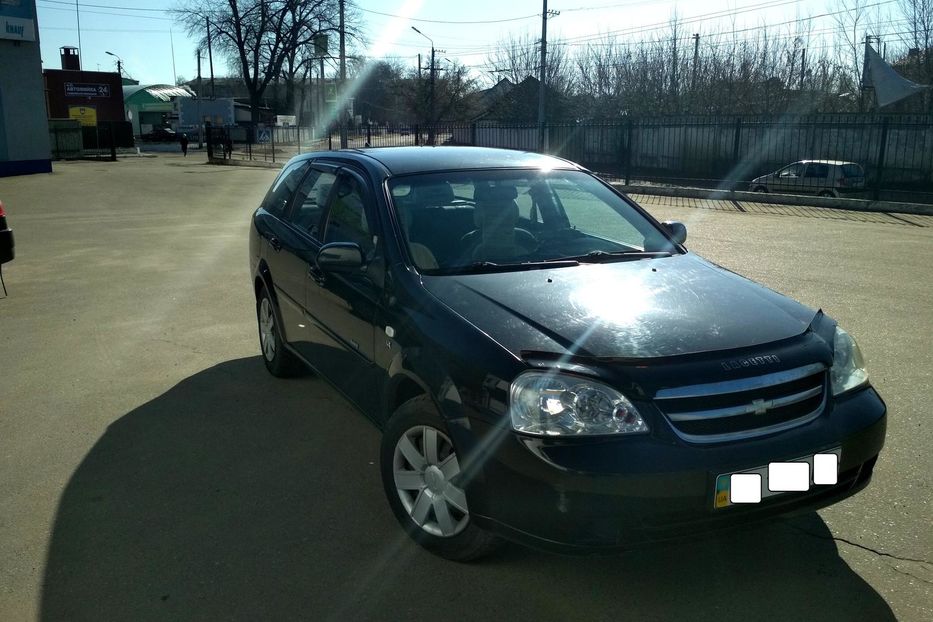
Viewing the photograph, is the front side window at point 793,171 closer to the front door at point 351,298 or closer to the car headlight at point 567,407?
the front door at point 351,298

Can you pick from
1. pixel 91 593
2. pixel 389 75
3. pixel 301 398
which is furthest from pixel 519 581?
pixel 389 75

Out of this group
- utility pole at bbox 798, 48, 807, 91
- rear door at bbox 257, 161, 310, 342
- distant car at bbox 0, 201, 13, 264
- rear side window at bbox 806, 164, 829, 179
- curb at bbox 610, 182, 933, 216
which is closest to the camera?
rear door at bbox 257, 161, 310, 342

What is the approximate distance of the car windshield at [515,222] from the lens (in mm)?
3831

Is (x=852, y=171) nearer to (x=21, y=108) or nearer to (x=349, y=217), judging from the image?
(x=349, y=217)

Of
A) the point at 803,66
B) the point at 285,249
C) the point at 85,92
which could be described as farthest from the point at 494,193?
the point at 85,92

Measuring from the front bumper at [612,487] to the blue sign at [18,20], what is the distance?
28.8 m

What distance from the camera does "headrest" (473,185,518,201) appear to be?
13.9ft

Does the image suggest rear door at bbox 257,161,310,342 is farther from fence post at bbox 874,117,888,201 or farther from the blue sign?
the blue sign

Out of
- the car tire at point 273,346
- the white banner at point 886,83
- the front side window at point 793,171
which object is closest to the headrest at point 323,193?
the car tire at point 273,346

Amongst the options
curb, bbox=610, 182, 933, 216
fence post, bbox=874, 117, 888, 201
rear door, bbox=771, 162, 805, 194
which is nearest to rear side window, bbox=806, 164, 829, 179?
rear door, bbox=771, 162, 805, 194

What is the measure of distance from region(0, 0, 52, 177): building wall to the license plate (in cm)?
2910

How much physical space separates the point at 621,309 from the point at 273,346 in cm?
304

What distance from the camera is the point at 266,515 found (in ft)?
11.8

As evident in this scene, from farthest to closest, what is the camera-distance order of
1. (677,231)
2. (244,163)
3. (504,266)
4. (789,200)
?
1. (244,163)
2. (789,200)
3. (677,231)
4. (504,266)
